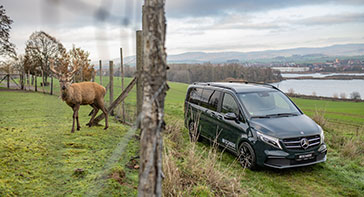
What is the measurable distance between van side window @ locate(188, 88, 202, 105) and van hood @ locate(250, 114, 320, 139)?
2722 mm

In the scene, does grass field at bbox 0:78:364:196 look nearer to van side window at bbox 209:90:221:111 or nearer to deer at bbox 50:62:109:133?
deer at bbox 50:62:109:133

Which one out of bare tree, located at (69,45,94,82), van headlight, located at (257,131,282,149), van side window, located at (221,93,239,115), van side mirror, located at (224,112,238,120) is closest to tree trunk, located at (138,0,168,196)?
bare tree, located at (69,45,94,82)

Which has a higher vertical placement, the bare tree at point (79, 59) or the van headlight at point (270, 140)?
the bare tree at point (79, 59)

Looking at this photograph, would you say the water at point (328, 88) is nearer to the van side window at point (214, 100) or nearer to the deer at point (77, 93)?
the van side window at point (214, 100)

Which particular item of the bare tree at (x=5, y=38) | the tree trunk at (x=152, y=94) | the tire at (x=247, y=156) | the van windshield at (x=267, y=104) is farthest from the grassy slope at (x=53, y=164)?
the bare tree at (x=5, y=38)

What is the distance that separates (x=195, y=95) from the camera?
871cm

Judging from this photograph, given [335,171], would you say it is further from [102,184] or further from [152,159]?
[152,159]

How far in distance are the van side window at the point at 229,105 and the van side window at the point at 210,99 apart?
0.35 m

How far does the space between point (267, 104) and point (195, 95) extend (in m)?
2.74

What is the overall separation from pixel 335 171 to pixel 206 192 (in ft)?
13.1

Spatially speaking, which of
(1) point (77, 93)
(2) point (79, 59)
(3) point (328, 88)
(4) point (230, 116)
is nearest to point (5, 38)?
(2) point (79, 59)

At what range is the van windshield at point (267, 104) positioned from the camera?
6.37 m

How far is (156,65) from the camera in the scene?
1.80 metres

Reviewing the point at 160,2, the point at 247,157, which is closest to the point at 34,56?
the point at 247,157
